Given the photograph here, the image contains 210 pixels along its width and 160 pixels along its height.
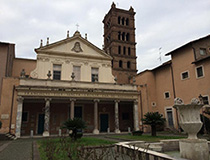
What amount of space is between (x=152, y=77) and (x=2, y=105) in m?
19.4

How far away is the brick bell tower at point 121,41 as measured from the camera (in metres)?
35.3

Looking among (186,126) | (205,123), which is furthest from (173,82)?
(186,126)

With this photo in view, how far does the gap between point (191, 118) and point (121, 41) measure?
32.2m

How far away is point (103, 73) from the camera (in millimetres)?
25688

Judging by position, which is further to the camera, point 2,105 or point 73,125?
point 2,105

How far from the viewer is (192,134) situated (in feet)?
21.3

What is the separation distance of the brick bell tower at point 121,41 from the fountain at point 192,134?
87.3 feet

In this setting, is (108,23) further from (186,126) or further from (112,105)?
(186,126)

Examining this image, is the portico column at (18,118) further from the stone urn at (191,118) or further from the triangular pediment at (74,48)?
the stone urn at (191,118)

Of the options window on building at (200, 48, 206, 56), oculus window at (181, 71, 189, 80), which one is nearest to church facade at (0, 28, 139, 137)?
oculus window at (181, 71, 189, 80)

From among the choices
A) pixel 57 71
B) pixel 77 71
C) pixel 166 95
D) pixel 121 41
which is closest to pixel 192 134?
pixel 166 95

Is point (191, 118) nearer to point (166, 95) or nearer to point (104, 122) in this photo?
point (166, 95)

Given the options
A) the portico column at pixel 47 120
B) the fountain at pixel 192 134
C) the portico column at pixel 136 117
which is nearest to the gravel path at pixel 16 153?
the fountain at pixel 192 134

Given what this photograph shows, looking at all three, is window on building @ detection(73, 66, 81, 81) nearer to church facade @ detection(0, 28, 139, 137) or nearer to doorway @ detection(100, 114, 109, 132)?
church facade @ detection(0, 28, 139, 137)
